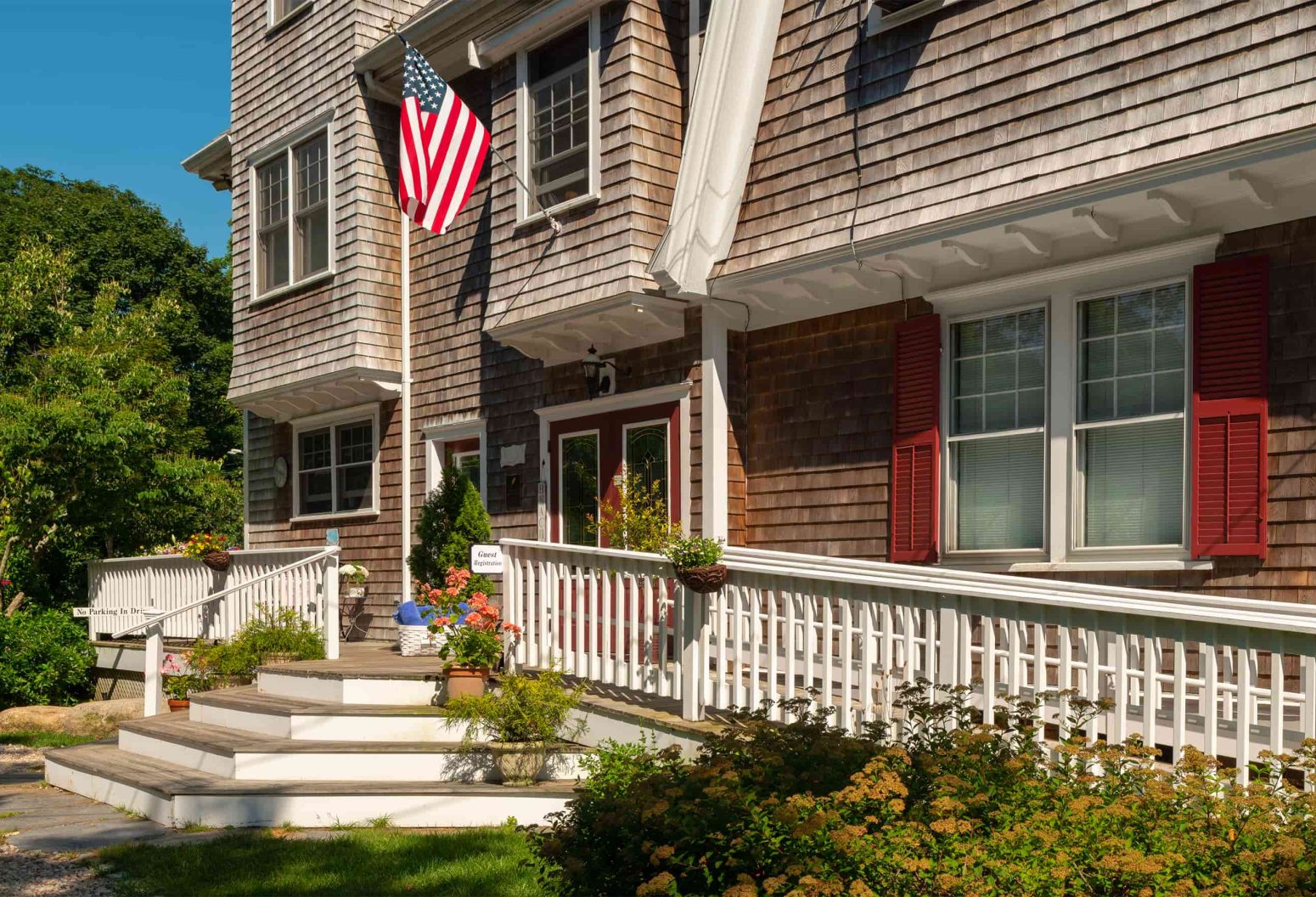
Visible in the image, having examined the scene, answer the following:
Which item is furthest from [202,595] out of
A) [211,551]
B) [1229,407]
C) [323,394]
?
[1229,407]

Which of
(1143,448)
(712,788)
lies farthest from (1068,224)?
(712,788)

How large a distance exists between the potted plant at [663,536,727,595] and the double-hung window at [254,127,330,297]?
7.46 m

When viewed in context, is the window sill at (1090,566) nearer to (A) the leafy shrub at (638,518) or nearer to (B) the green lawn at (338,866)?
(A) the leafy shrub at (638,518)

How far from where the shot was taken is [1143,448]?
6.71 metres

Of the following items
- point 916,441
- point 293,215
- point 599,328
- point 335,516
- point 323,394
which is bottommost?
point 335,516

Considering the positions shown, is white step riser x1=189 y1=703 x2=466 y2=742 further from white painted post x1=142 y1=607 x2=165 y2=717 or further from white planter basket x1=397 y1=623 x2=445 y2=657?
white painted post x1=142 y1=607 x2=165 y2=717

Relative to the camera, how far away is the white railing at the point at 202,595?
10297 mm

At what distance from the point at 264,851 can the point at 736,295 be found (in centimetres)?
488

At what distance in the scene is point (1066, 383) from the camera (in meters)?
7.06

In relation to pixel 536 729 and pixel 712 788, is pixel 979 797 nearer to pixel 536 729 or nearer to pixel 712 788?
pixel 712 788

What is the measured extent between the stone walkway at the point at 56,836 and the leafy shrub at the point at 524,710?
1682mm

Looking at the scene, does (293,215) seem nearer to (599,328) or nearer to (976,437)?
(599,328)

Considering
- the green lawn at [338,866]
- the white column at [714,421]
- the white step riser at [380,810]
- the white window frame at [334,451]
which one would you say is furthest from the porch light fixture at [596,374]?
the green lawn at [338,866]

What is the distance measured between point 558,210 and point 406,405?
134 inches
